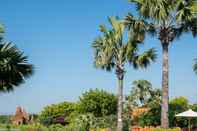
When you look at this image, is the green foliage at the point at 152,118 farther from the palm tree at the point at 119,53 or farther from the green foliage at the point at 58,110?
the green foliage at the point at 58,110

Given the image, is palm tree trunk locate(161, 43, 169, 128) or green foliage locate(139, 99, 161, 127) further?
green foliage locate(139, 99, 161, 127)

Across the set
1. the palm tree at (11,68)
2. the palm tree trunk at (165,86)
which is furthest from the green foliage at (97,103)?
the palm tree at (11,68)

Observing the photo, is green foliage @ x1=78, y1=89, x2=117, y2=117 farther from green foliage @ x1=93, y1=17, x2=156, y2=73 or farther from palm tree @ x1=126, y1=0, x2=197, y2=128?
palm tree @ x1=126, y1=0, x2=197, y2=128

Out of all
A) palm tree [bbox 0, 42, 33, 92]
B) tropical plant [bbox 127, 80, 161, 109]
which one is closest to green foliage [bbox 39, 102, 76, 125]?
tropical plant [bbox 127, 80, 161, 109]

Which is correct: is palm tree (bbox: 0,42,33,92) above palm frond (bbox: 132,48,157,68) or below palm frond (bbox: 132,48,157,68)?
below

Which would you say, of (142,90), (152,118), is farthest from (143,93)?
(152,118)

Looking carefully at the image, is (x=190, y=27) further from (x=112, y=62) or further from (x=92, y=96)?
(x=92, y=96)

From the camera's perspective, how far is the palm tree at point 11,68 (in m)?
18.0

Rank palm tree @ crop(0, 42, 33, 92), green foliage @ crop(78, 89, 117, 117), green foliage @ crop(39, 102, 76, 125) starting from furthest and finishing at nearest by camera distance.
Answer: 1. green foliage @ crop(39, 102, 76, 125)
2. green foliage @ crop(78, 89, 117, 117)
3. palm tree @ crop(0, 42, 33, 92)

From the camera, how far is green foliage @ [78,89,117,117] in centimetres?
5162

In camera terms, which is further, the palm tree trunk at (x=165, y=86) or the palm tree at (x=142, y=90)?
the palm tree at (x=142, y=90)

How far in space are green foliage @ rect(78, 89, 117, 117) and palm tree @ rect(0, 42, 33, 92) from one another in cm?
3298

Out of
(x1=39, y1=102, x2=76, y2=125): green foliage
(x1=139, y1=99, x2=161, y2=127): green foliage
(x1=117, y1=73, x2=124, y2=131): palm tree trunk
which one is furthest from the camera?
(x1=39, y1=102, x2=76, y2=125): green foliage

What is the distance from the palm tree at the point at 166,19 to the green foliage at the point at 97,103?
1925 cm
